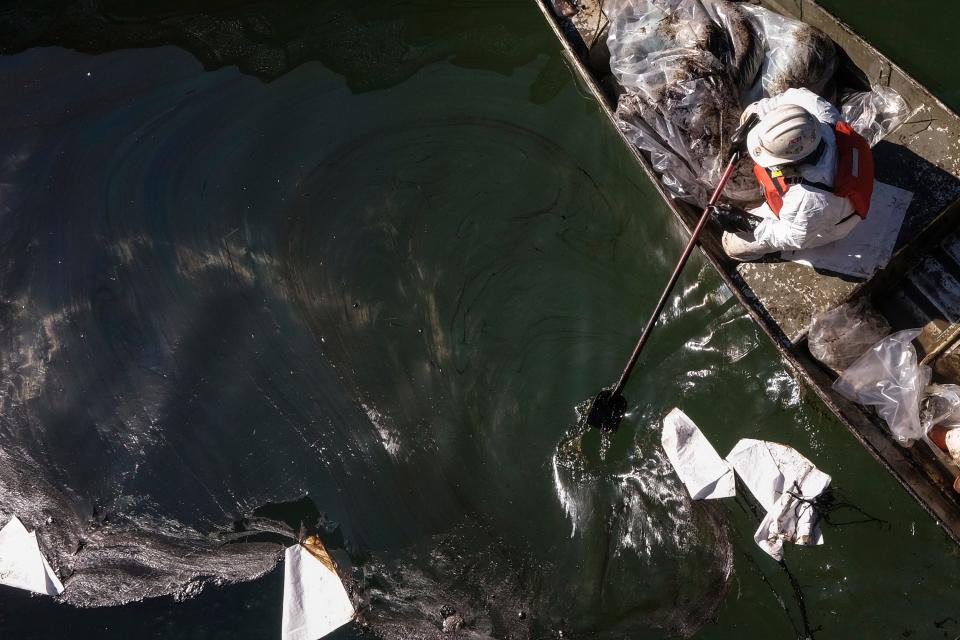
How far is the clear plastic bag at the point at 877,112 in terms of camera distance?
298 cm

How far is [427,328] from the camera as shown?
353 cm

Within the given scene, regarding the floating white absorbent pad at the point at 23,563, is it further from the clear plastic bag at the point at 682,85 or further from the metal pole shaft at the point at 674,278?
the clear plastic bag at the point at 682,85

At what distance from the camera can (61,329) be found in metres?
3.71

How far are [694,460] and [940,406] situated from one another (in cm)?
100

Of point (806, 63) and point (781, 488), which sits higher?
point (806, 63)

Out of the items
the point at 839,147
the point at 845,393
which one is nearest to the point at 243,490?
the point at 845,393

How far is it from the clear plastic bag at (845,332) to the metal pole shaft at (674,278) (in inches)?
22.9

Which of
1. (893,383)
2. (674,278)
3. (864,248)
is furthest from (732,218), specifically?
(893,383)

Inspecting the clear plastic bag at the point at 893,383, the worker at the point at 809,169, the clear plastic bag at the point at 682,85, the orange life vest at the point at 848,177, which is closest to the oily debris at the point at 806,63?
the clear plastic bag at the point at 682,85

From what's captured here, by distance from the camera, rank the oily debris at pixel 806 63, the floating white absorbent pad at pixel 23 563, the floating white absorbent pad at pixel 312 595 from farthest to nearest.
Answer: the floating white absorbent pad at pixel 23 563
the floating white absorbent pad at pixel 312 595
the oily debris at pixel 806 63

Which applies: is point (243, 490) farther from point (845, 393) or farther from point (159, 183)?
point (845, 393)

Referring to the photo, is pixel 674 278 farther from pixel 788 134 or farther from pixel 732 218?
pixel 788 134

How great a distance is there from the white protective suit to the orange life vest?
0.02 metres

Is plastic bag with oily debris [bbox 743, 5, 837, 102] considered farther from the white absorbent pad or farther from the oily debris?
the white absorbent pad
